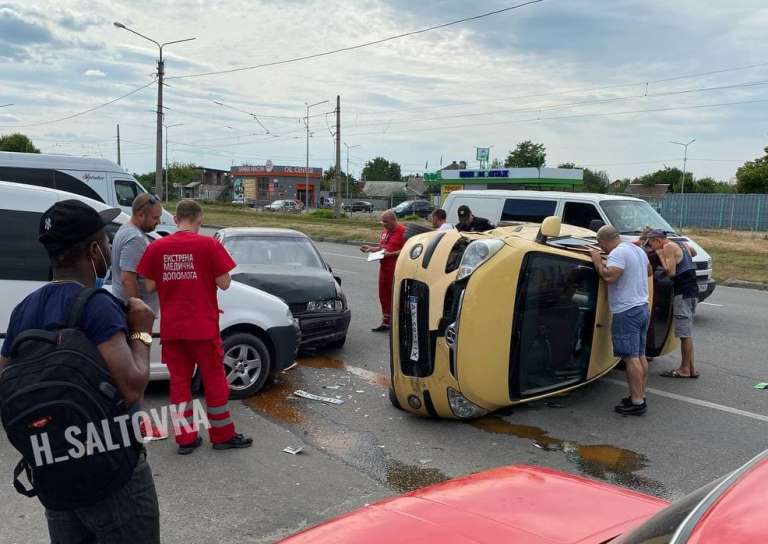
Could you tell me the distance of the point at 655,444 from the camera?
220 inches

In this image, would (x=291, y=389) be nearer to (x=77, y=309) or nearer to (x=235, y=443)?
(x=235, y=443)

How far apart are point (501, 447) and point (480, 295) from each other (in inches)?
47.5

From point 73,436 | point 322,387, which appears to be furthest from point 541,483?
point 322,387

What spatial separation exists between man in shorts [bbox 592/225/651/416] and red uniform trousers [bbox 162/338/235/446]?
11.3 ft

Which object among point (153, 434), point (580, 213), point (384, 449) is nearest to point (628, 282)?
point (384, 449)

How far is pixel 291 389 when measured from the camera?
6.96 meters

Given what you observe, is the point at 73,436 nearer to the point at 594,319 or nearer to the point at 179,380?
the point at 179,380

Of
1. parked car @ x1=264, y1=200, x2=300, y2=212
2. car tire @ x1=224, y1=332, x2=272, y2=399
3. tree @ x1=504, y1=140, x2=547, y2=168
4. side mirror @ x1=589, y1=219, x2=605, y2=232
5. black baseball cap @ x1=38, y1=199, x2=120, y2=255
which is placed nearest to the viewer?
black baseball cap @ x1=38, y1=199, x2=120, y2=255

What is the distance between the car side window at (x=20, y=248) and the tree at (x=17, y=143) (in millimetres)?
82028

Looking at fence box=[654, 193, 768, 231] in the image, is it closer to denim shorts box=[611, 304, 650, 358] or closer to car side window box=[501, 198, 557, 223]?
car side window box=[501, 198, 557, 223]

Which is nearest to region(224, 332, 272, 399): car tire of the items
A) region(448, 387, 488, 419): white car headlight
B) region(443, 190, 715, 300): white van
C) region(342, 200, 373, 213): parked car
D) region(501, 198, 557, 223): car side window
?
region(448, 387, 488, 419): white car headlight

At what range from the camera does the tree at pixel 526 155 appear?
7742 cm

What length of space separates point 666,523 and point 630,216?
1074cm

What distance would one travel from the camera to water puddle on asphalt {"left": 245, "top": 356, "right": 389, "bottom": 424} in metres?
6.25
